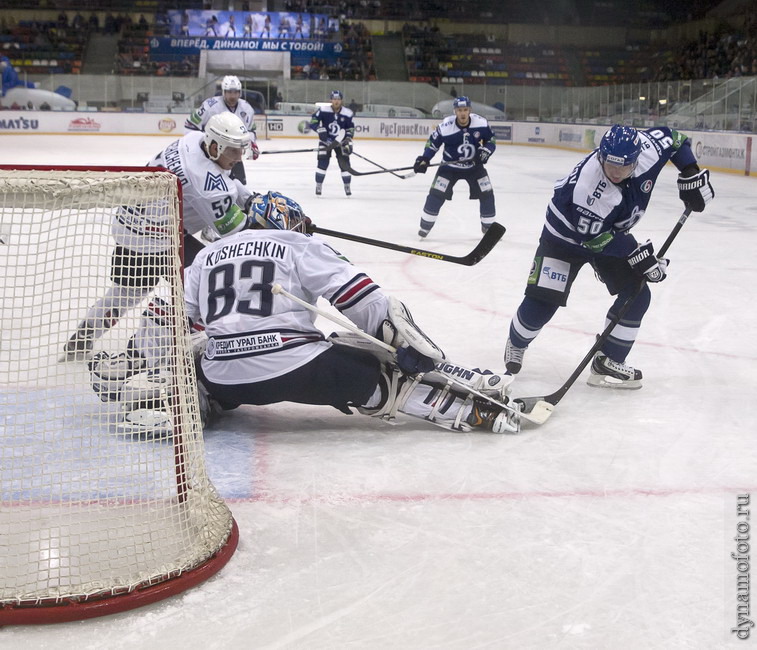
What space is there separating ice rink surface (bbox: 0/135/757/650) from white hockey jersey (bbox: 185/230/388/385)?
0.31m

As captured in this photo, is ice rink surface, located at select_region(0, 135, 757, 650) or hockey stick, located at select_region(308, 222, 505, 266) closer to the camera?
ice rink surface, located at select_region(0, 135, 757, 650)

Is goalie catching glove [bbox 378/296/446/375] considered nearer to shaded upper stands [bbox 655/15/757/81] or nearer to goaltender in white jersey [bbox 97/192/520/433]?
goaltender in white jersey [bbox 97/192/520/433]

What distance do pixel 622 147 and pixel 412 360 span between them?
1.13 meters

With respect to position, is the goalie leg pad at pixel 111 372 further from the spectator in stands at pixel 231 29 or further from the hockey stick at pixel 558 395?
the spectator in stands at pixel 231 29

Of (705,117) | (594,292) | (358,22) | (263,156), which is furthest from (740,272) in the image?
(358,22)

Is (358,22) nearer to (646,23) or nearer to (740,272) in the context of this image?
(646,23)

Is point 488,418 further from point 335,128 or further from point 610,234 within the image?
point 335,128

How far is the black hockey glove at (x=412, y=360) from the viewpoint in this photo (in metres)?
2.84

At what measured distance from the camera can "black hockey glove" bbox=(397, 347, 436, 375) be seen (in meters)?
2.84

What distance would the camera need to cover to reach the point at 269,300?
284 cm

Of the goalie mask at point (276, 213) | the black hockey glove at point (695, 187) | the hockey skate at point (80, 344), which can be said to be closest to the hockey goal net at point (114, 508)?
the hockey skate at point (80, 344)

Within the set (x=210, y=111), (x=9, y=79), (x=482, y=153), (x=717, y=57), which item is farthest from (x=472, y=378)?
(x=717, y=57)

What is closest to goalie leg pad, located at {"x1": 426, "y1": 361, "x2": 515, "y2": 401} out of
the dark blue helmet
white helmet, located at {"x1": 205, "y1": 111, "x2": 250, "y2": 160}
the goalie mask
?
the goalie mask

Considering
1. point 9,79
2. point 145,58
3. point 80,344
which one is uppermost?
point 145,58
